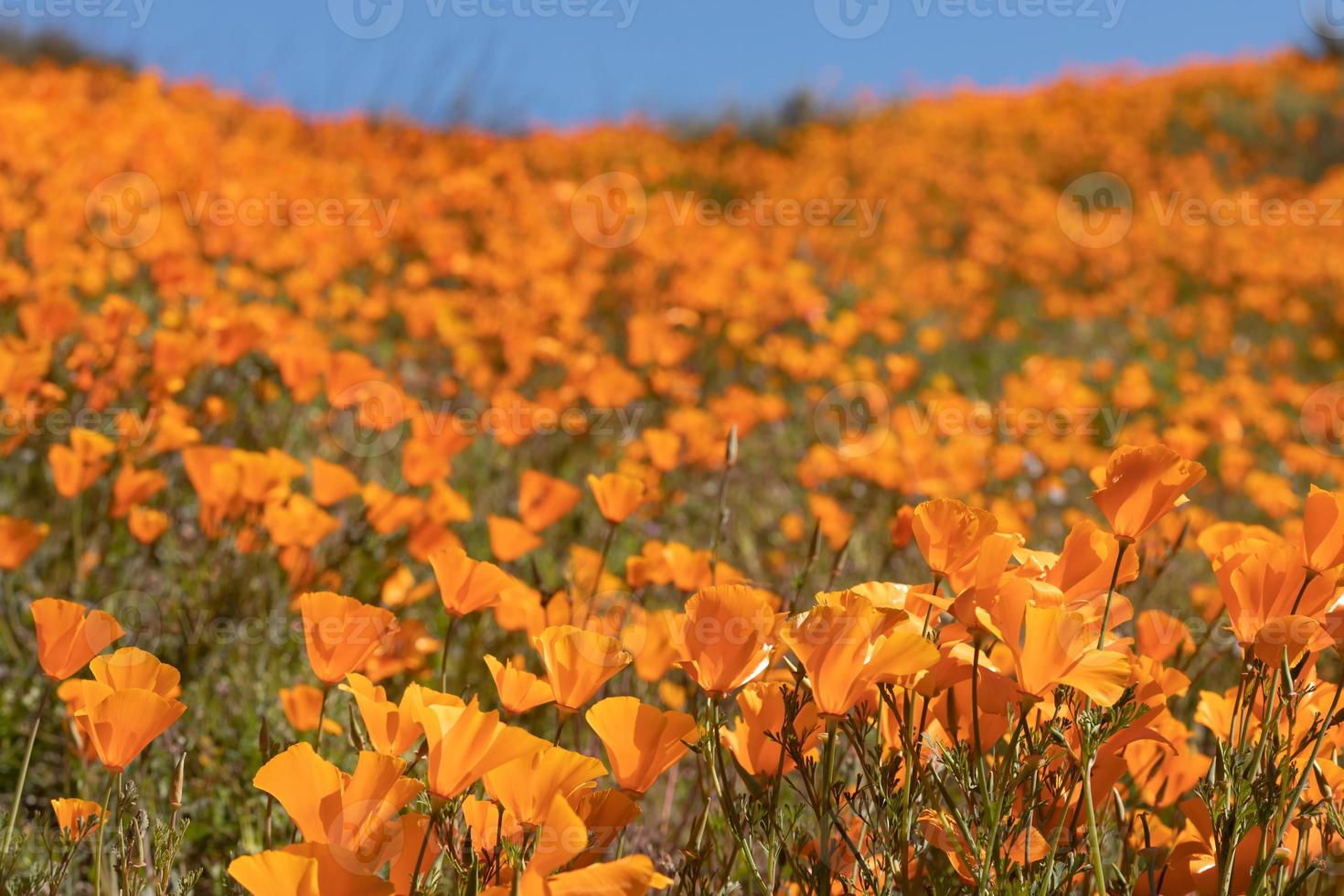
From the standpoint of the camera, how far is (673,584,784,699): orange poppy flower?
113cm

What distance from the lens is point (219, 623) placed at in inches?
96.2

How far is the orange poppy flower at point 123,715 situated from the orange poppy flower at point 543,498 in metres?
1.04

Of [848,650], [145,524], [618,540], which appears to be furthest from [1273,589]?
[618,540]

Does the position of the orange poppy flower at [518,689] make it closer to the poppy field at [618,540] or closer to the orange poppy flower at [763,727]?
the poppy field at [618,540]

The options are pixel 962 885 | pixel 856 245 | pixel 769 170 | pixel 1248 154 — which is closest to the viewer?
pixel 962 885

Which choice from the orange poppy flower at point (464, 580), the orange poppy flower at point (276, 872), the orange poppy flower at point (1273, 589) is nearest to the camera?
the orange poppy flower at point (276, 872)

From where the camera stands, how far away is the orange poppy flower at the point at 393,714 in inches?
40.9

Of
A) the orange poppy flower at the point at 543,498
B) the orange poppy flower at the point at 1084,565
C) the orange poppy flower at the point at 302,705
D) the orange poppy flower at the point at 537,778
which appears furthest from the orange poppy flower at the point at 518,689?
the orange poppy flower at the point at 543,498

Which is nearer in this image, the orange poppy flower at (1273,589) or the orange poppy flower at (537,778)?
the orange poppy flower at (537,778)

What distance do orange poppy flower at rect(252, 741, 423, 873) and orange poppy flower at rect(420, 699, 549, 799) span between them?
36mm

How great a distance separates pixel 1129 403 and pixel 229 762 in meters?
4.56

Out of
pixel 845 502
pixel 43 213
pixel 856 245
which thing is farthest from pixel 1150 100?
pixel 43 213

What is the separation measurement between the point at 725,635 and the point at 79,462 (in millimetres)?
1510

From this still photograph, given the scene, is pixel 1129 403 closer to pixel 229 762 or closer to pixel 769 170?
pixel 229 762
